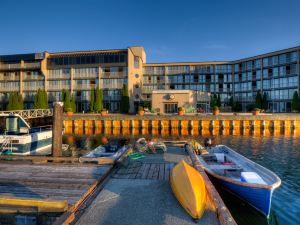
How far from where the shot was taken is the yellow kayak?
6977mm

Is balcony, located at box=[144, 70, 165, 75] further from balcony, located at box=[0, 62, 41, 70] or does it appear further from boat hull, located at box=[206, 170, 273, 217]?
boat hull, located at box=[206, 170, 273, 217]

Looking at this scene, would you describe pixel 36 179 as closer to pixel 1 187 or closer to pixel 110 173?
pixel 1 187

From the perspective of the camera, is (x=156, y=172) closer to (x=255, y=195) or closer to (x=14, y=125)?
(x=255, y=195)

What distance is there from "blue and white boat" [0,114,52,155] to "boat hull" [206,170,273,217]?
1679 centimetres

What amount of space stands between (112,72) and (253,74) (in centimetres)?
4076

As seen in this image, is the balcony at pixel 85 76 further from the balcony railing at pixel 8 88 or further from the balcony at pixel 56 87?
the balcony railing at pixel 8 88

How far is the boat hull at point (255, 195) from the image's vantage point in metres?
9.93

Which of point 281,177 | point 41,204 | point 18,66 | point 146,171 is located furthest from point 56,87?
point 41,204

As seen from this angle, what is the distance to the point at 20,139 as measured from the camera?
19844 mm

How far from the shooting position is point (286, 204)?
1170 cm

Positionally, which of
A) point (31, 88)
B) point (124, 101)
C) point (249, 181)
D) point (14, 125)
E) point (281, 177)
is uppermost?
point (31, 88)

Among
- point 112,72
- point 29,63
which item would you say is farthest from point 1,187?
point 29,63

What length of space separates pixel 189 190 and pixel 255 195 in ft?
14.6

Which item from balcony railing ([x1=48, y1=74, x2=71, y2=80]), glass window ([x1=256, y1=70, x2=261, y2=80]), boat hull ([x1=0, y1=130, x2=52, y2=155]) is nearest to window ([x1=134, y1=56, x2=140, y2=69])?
balcony railing ([x1=48, y1=74, x2=71, y2=80])
